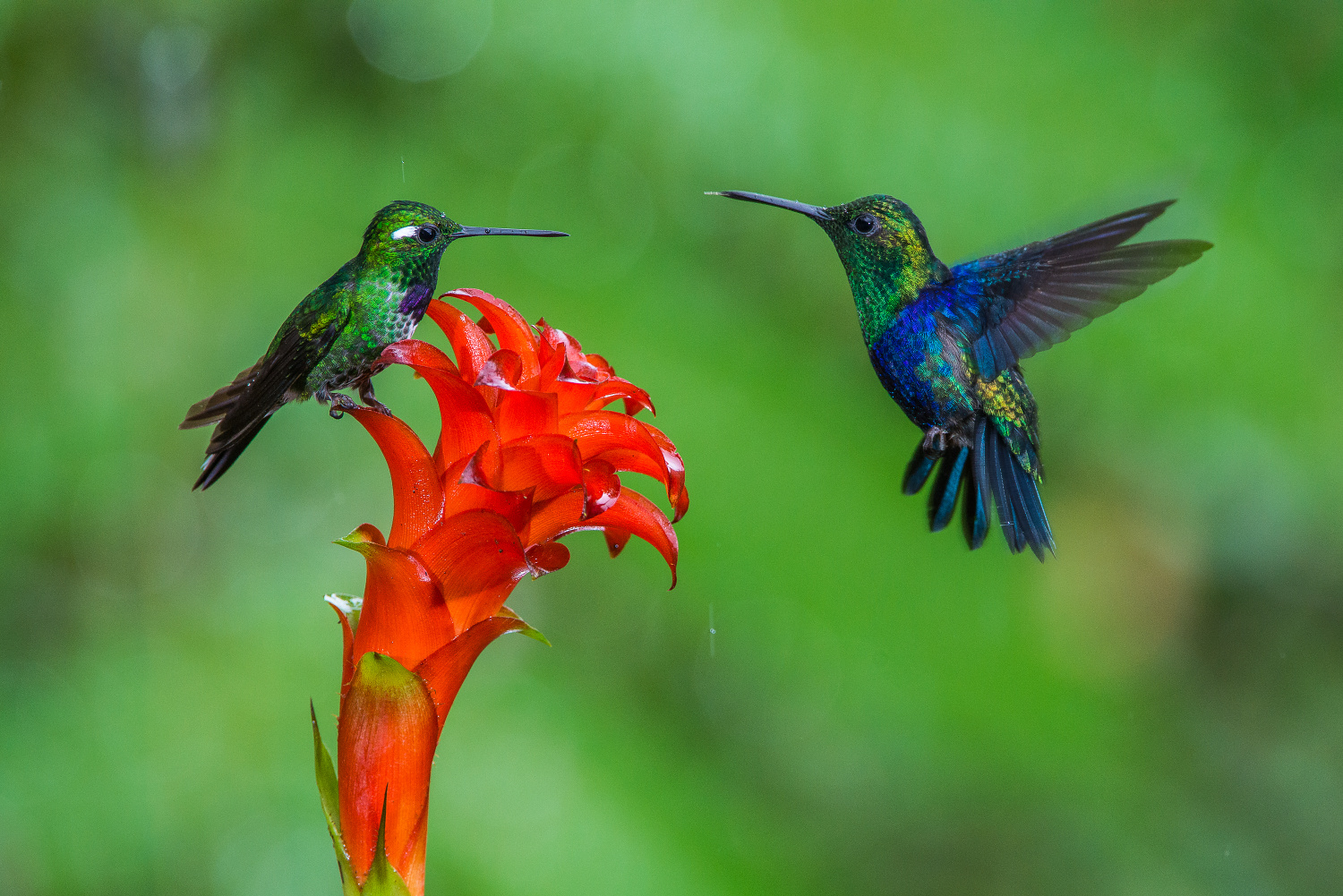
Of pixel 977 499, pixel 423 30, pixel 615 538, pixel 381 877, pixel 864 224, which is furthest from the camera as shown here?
pixel 423 30

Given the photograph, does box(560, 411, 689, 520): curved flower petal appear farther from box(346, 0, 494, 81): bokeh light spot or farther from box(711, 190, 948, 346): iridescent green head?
box(346, 0, 494, 81): bokeh light spot

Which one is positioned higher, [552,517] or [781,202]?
[781,202]

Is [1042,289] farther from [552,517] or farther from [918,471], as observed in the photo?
[552,517]

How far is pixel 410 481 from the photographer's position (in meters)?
0.62

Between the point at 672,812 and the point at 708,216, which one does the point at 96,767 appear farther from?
the point at 708,216

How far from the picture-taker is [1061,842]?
246cm

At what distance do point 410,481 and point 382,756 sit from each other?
143 mm

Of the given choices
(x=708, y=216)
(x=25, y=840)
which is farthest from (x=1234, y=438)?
(x=25, y=840)

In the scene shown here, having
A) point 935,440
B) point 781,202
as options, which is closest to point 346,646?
point 781,202

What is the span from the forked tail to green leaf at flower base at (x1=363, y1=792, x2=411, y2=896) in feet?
1.69

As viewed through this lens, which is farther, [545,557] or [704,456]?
[704,456]

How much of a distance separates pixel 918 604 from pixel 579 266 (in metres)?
1.00

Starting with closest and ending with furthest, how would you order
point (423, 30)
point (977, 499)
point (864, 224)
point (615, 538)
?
point (615, 538) → point (864, 224) → point (977, 499) → point (423, 30)

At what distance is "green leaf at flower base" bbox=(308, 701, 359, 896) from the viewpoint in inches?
23.2
